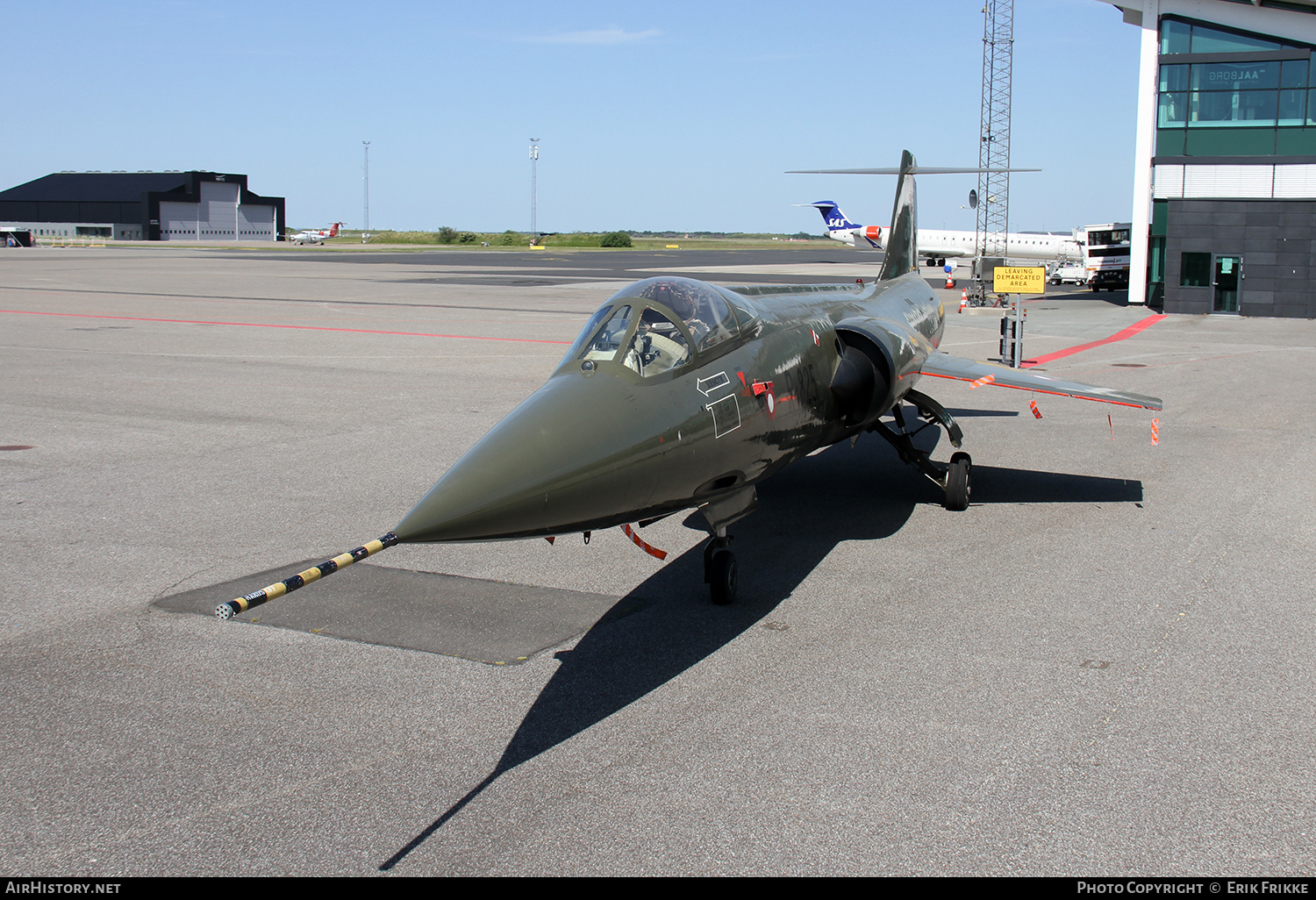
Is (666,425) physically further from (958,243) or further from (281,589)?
(958,243)

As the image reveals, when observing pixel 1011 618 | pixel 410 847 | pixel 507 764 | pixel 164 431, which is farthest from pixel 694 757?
pixel 164 431

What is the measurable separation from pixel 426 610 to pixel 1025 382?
7661 millimetres

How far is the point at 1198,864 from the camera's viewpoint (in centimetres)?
460

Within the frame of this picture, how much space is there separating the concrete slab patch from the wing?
225 inches

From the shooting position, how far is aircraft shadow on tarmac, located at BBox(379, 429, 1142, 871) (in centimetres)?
620

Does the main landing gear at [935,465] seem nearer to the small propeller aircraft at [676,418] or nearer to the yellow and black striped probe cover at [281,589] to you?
the small propeller aircraft at [676,418]

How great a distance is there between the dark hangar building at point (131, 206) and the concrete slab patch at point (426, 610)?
133 metres

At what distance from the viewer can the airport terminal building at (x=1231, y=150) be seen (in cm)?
3694

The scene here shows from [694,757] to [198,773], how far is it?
2548mm

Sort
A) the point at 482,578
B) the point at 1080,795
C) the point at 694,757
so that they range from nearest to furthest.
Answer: the point at 1080,795
the point at 694,757
the point at 482,578

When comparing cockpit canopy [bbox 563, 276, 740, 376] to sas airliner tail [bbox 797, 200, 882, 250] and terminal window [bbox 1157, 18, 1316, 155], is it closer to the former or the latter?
terminal window [bbox 1157, 18, 1316, 155]

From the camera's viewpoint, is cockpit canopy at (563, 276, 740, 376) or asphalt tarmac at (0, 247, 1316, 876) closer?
asphalt tarmac at (0, 247, 1316, 876)

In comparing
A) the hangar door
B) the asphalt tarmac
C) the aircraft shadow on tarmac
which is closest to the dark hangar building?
the hangar door

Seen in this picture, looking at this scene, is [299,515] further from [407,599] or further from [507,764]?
[507,764]
